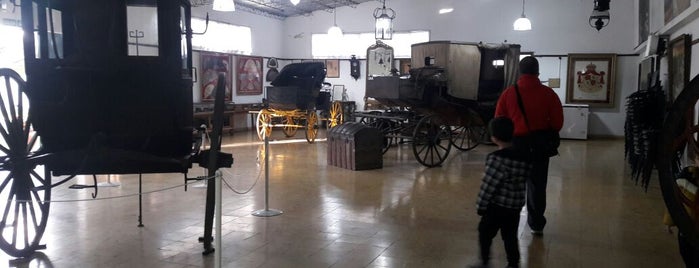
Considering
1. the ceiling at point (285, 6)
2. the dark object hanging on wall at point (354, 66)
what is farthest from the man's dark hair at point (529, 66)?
the dark object hanging on wall at point (354, 66)

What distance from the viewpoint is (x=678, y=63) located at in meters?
6.97

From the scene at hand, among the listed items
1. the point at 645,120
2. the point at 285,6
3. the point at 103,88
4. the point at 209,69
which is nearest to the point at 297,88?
the point at 209,69

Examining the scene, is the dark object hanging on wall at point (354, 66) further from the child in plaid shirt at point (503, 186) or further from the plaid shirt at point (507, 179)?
the plaid shirt at point (507, 179)

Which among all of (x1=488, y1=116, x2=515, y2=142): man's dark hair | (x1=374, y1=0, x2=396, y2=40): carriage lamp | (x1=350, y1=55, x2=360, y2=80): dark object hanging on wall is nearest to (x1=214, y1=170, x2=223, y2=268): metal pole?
(x1=488, y1=116, x2=515, y2=142): man's dark hair

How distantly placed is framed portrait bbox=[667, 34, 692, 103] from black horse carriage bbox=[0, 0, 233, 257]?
5.73 m

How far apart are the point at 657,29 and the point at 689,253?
681 cm

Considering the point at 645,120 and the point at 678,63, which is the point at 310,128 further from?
the point at 678,63

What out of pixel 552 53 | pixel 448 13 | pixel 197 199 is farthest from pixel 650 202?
pixel 448 13

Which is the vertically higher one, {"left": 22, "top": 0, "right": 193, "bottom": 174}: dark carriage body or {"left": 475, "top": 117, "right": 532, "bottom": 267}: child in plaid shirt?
{"left": 22, "top": 0, "right": 193, "bottom": 174}: dark carriage body

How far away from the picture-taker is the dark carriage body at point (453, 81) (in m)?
9.03

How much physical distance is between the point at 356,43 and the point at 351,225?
1341 centimetres

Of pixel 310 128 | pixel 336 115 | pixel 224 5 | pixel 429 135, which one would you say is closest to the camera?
pixel 224 5

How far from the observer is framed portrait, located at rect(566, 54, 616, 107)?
15.0 metres

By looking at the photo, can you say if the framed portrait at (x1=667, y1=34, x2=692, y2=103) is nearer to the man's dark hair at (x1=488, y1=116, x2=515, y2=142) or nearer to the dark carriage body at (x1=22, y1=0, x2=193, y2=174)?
the man's dark hair at (x1=488, y1=116, x2=515, y2=142)
